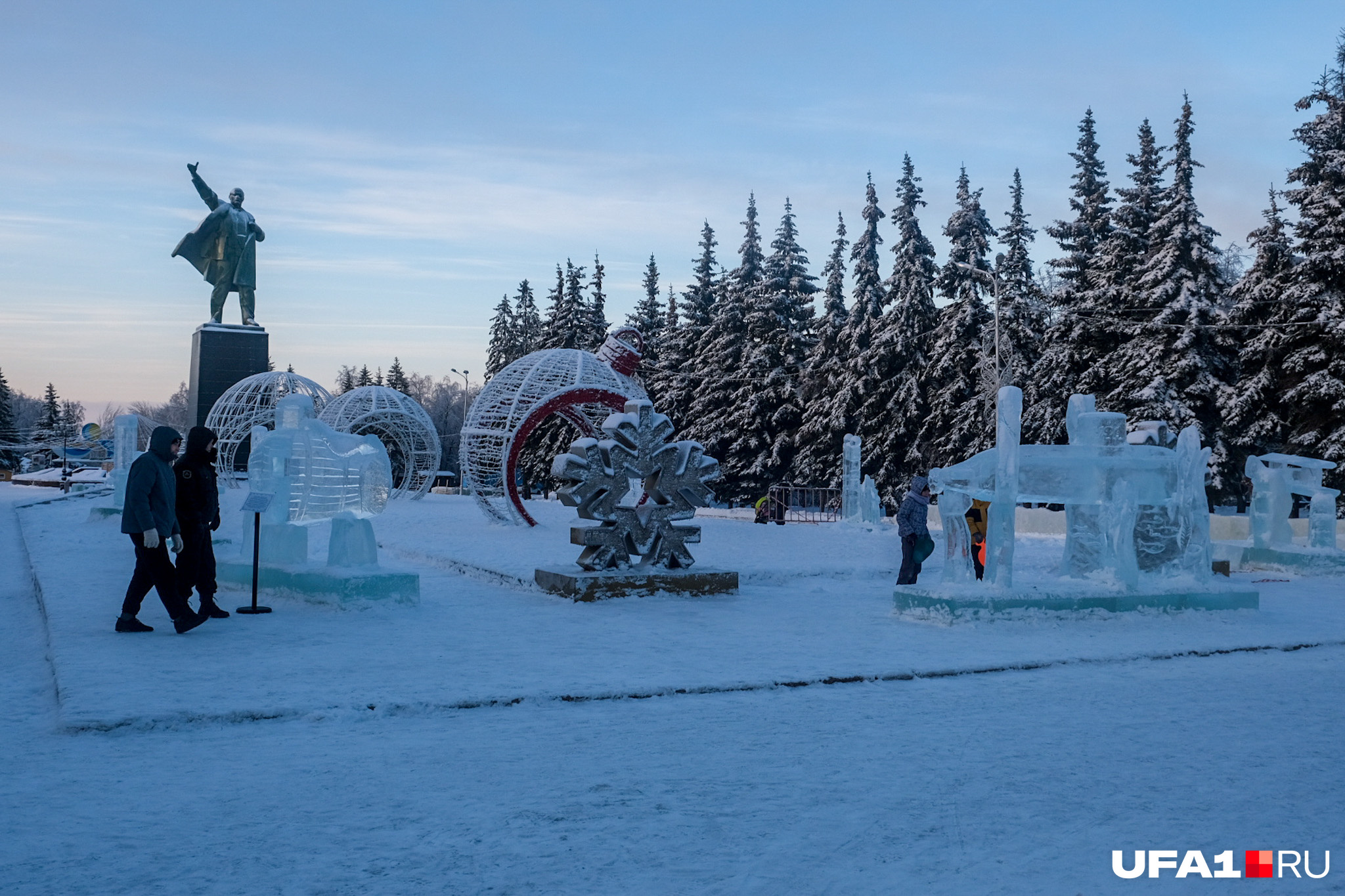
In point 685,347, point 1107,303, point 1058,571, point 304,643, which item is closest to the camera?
point 304,643

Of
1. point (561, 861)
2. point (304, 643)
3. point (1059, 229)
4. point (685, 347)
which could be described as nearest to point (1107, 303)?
point (1059, 229)

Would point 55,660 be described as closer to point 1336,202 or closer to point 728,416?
point 1336,202

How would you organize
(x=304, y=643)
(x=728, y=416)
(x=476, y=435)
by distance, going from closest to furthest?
(x=304, y=643), (x=476, y=435), (x=728, y=416)

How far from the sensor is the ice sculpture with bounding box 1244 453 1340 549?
16141 mm

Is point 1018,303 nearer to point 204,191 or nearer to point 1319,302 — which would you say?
point 1319,302

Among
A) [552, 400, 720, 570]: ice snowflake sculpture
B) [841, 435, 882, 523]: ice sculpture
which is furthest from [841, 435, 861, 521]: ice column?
[552, 400, 720, 570]: ice snowflake sculpture

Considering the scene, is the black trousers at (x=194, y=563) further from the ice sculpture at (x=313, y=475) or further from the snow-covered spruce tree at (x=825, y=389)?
the snow-covered spruce tree at (x=825, y=389)

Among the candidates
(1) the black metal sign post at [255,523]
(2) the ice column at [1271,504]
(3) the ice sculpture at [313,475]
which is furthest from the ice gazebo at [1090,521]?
(1) the black metal sign post at [255,523]

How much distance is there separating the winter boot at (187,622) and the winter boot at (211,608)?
45cm

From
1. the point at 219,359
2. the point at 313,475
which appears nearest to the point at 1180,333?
the point at 313,475

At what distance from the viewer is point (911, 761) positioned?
5477 millimetres

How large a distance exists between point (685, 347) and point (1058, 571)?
116ft

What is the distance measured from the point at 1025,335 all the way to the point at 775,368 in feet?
33.2

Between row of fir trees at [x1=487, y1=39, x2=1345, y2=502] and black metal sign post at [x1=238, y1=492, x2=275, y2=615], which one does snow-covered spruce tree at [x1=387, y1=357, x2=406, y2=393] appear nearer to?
row of fir trees at [x1=487, y1=39, x2=1345, y2=502]
